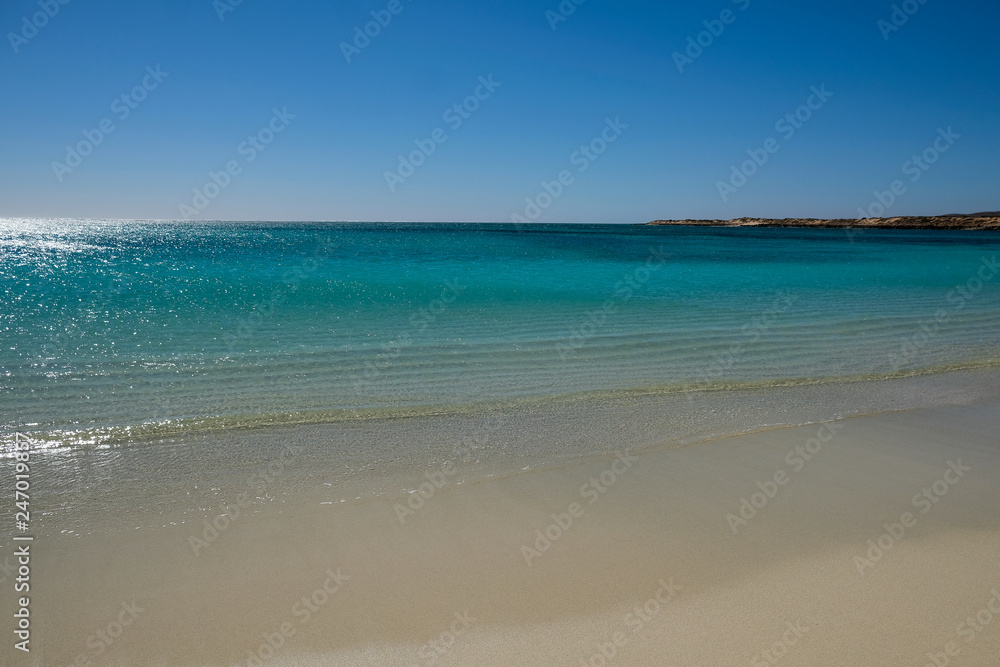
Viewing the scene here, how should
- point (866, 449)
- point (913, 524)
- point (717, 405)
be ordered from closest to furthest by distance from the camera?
1. point (913, 524)
2. point (866, 449)
3. point (717, 405)

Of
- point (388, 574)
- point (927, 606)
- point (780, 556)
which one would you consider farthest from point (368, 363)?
point (927, 606)

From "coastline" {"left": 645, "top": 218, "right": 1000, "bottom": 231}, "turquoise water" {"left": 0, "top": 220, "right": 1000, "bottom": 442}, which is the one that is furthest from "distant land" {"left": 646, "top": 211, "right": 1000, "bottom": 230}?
"turquoise water" {"left": 0, "top": 220, "right": 1000, "bottom": 442}

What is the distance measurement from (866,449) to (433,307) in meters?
11.1

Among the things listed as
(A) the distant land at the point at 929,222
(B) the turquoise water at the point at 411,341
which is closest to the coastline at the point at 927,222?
(A) the distant land at the point at 929,222

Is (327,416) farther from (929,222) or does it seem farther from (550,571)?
(929,222)

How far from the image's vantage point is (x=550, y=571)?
139 inches

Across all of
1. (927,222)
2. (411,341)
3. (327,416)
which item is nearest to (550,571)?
(327,416)

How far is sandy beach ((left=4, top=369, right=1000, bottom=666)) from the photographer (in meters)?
2.93

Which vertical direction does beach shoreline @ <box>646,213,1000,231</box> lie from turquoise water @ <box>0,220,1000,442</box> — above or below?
above

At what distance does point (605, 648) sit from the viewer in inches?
115

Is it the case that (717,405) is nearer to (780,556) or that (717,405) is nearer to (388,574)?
(780,556)

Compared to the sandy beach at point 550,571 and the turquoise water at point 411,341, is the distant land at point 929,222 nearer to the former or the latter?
the turquoise water at point 411,341

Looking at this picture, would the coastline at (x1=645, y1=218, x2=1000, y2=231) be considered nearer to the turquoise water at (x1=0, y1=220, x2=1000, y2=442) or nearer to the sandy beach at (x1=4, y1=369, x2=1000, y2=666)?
the turquoise water at (x1=0, y1=220, x2=1000, y2=442)

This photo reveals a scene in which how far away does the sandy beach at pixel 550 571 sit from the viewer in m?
2.93
